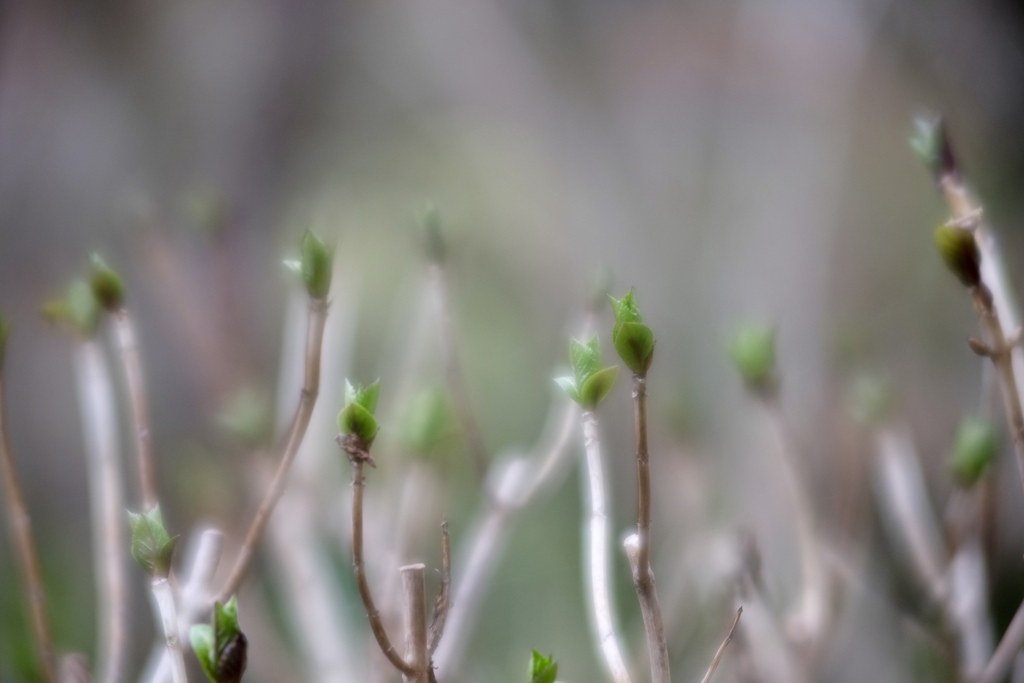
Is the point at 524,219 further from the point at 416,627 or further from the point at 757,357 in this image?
the point at 416,627

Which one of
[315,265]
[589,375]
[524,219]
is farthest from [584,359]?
[524,219]

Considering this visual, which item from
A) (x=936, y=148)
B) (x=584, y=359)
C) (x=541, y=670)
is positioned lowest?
(x=541, y=670)

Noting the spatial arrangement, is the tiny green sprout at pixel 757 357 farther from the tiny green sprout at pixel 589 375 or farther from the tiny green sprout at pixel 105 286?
the tiny green sprout at pixel 105 286

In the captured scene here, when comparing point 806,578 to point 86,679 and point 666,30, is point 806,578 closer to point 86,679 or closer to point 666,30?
point 86,679

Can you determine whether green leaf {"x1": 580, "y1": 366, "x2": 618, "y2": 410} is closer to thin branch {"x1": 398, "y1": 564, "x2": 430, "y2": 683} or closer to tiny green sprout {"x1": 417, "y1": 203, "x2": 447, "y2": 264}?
thin branch {"x1": 398, "y1": 564, "x2": 430, "y2": 683}

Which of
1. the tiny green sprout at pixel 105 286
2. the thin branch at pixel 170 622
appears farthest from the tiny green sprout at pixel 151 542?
the tiny green sprout at pixel 105 286

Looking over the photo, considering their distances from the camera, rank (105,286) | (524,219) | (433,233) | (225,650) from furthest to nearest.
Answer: (524,219)
(433,233)
(105,286)
(225,650)
